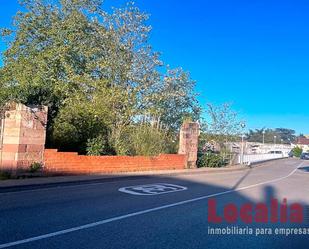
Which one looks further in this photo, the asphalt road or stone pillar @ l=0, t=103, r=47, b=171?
stone pillar @ l=0, t=103, r=47, b=171

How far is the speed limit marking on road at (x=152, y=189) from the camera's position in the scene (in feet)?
41.1

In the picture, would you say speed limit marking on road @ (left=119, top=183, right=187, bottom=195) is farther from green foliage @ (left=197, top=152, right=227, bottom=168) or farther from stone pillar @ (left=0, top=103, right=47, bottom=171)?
green foliage @ (left=197, top=152, right=227, bottom=168)

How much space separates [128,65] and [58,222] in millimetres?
19117

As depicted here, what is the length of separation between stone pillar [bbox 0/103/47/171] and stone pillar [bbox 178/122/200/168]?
11.6m

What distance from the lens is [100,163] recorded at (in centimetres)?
1675

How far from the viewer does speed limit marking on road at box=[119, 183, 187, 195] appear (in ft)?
41.1

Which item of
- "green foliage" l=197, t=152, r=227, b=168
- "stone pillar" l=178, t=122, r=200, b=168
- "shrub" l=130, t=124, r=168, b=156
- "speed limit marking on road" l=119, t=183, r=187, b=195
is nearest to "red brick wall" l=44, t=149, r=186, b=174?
"shrub" l=130, t=124, r=168, b=156

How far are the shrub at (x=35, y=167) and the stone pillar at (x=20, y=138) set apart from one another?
0.11 metres

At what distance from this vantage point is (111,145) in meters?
19.0

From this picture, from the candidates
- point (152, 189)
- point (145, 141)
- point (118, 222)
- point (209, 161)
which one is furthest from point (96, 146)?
point (209, 161)

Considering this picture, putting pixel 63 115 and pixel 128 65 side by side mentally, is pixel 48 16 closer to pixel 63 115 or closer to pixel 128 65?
pixel 128 65

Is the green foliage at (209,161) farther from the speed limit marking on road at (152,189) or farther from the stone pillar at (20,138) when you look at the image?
the stone pillar at (20,138)

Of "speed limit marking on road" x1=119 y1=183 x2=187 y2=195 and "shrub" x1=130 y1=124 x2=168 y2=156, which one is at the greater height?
"shrub" x1=130 y1=124 x2=168 y2=156

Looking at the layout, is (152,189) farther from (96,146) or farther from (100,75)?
(100,75)
